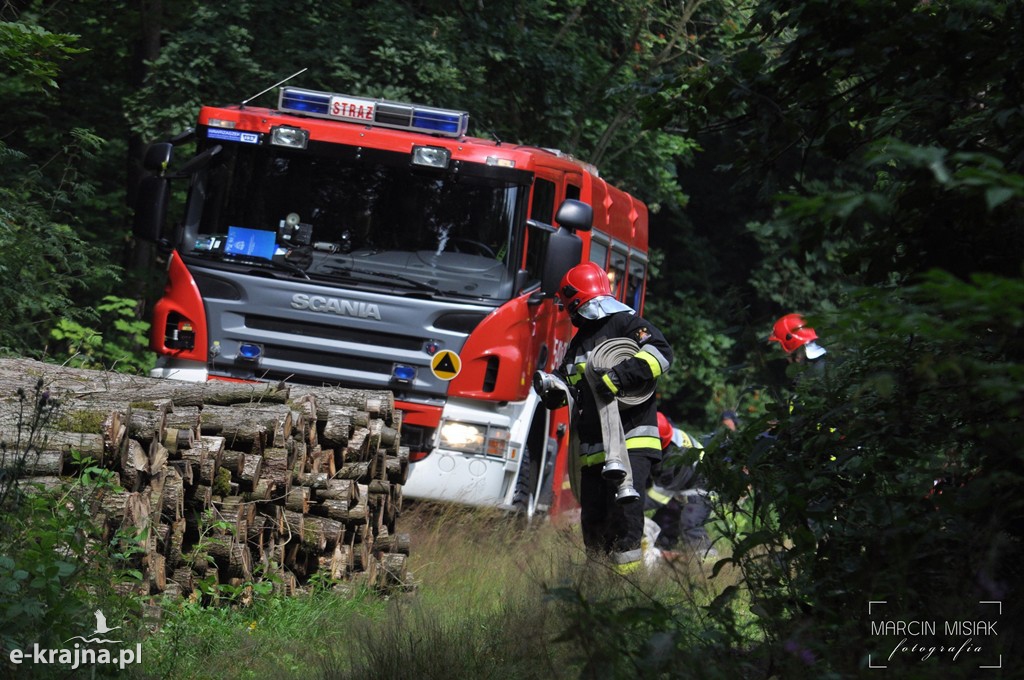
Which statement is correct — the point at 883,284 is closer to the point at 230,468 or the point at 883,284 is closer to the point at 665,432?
the point at 230,468

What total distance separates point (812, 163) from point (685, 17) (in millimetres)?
7977

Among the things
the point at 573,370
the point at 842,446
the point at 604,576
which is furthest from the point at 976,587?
the point at 573,370

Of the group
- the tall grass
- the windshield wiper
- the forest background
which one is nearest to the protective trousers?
the tall grass

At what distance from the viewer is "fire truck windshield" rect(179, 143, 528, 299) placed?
9203 mm

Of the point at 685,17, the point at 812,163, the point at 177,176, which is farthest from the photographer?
the point at 812,163

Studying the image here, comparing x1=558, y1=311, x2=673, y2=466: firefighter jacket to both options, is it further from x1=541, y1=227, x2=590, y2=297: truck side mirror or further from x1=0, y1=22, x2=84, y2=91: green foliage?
x1=0, y1=22, x2=84, y2=91: green foliage

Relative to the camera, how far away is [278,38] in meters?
13.8

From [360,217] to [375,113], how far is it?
976 millimetres

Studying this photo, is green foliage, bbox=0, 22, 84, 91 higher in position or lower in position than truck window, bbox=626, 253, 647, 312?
higher

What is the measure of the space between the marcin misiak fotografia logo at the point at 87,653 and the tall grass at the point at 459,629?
83mm

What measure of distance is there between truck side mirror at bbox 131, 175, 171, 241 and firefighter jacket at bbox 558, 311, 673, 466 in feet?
11.0

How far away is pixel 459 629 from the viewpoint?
18.7 feet

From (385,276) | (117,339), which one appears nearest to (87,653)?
(385,276)

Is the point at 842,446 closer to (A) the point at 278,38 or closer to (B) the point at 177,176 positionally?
(B) the point at 177,176
